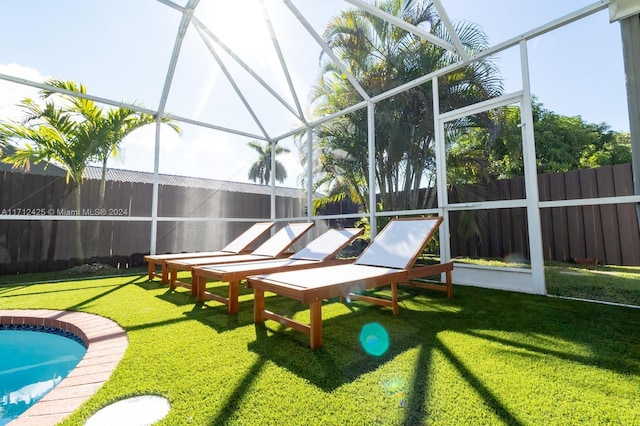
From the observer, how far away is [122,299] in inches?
174

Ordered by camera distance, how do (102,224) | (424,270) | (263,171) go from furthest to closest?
(263,171) → (102,224) → (424,270)

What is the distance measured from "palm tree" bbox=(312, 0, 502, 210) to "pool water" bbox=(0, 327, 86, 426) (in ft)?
20.2

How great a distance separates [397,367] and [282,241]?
4305 mm

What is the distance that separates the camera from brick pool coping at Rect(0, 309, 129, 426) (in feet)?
5.54

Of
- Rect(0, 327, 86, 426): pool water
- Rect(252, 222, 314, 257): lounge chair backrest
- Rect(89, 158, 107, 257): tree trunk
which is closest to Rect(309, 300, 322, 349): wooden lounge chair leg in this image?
Rect(0, 327, 86, 426): pool water

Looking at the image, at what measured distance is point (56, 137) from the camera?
681 centimetres

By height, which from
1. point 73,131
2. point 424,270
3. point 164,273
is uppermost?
point 73,131

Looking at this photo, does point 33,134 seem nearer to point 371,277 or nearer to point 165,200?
point 165,200

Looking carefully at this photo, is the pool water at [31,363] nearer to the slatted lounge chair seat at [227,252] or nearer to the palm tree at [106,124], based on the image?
the slatted lounge chair seat at [227,252]

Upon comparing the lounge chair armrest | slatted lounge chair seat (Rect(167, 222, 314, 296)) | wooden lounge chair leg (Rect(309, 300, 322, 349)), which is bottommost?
wooden lounge chair leg (Rect(309, 300, 322, 349))

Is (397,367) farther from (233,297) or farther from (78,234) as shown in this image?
(78,234)

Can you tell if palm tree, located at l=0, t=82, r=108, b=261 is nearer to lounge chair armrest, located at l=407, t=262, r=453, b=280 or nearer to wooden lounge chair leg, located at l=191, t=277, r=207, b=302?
wooden lounge chair leg, located at l=191, t=277, r=207, b=302

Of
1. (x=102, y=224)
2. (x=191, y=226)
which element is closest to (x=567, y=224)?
(x=191, y=226)

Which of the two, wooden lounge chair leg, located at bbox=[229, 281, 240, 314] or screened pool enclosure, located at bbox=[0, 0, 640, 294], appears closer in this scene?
wooden lounge chair leg, located at bbox=[229, 281, 240, 314]
